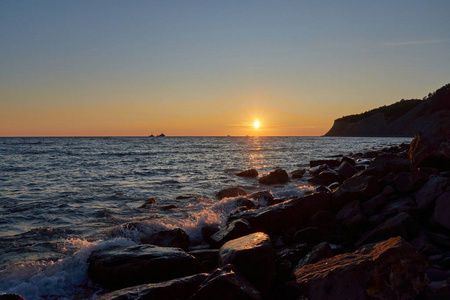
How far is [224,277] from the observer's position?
3.85m

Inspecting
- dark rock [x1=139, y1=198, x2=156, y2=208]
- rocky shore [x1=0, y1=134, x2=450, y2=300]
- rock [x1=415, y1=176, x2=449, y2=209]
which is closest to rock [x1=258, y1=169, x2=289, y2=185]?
dark rock [x1=139, y1=198, x2=156, y2=208]

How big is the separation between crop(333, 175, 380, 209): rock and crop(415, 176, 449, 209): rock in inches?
48.2

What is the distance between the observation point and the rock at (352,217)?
21.8 feet

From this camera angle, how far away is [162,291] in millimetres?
4180

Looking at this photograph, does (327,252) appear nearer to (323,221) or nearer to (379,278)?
(379,278)

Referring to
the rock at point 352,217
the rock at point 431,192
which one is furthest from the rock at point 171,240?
the rock at point 431,192

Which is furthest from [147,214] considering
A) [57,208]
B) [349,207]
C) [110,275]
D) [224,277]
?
[224,277]

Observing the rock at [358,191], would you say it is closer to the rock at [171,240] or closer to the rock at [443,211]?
the rock at [443,211]

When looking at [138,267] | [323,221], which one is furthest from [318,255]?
[138,267]

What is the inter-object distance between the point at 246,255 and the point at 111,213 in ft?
25.1

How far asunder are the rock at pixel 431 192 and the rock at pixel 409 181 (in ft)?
2.23

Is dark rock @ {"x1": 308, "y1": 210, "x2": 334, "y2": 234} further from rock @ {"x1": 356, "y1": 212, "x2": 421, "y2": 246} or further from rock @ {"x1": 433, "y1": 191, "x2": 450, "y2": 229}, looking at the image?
rock @ {"x1": 433, "y1": 191, "x2": 450, "y2": 229}

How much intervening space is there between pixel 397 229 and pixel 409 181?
2518 millimetres

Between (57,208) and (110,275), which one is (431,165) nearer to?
(110,275)
